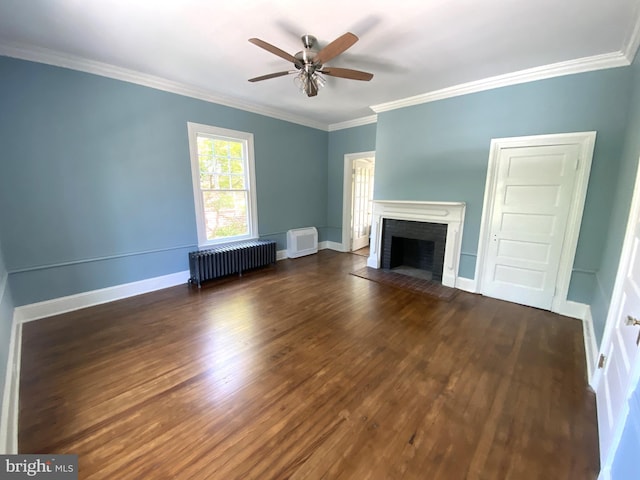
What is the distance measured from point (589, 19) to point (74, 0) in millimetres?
3963

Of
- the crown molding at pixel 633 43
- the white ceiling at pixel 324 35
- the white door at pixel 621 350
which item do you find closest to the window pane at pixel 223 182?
the white ceiling at pixel 324 35

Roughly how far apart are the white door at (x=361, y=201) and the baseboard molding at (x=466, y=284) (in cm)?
268

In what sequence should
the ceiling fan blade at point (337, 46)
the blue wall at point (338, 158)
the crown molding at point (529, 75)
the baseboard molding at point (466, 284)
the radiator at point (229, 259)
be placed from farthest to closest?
the blue wall at point (338, 158) < the radiator at point (229, 259) < the baseboard molding at point (466, 284) < the crown molding at point (529, 75) < the ceiling fan blade at point (337, 46)

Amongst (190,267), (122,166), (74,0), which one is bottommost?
(190,267)

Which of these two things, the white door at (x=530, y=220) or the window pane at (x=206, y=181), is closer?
the white door at (x=530, y=220)

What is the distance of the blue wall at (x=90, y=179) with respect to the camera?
2.65 m

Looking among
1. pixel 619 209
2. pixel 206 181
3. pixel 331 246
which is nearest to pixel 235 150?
pixel 206 181

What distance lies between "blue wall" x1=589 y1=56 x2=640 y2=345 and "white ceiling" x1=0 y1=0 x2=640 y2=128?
613 millimetres

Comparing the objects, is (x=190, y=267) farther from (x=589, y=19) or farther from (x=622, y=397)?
(x=589, y=19)

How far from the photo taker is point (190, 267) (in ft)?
12.7

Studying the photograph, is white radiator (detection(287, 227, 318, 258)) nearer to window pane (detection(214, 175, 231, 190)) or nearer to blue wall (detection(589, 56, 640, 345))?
window pane (detection(214, 175, 231, 190))

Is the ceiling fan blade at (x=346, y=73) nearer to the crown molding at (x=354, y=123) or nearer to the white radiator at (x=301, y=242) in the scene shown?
the crown molding at (x=354, y=123)

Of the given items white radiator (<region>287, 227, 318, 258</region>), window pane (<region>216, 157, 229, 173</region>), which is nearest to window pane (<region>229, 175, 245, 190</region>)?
window pane (<region>216, 157, 229, 173</region>)

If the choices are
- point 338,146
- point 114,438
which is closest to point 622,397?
point 114,438
